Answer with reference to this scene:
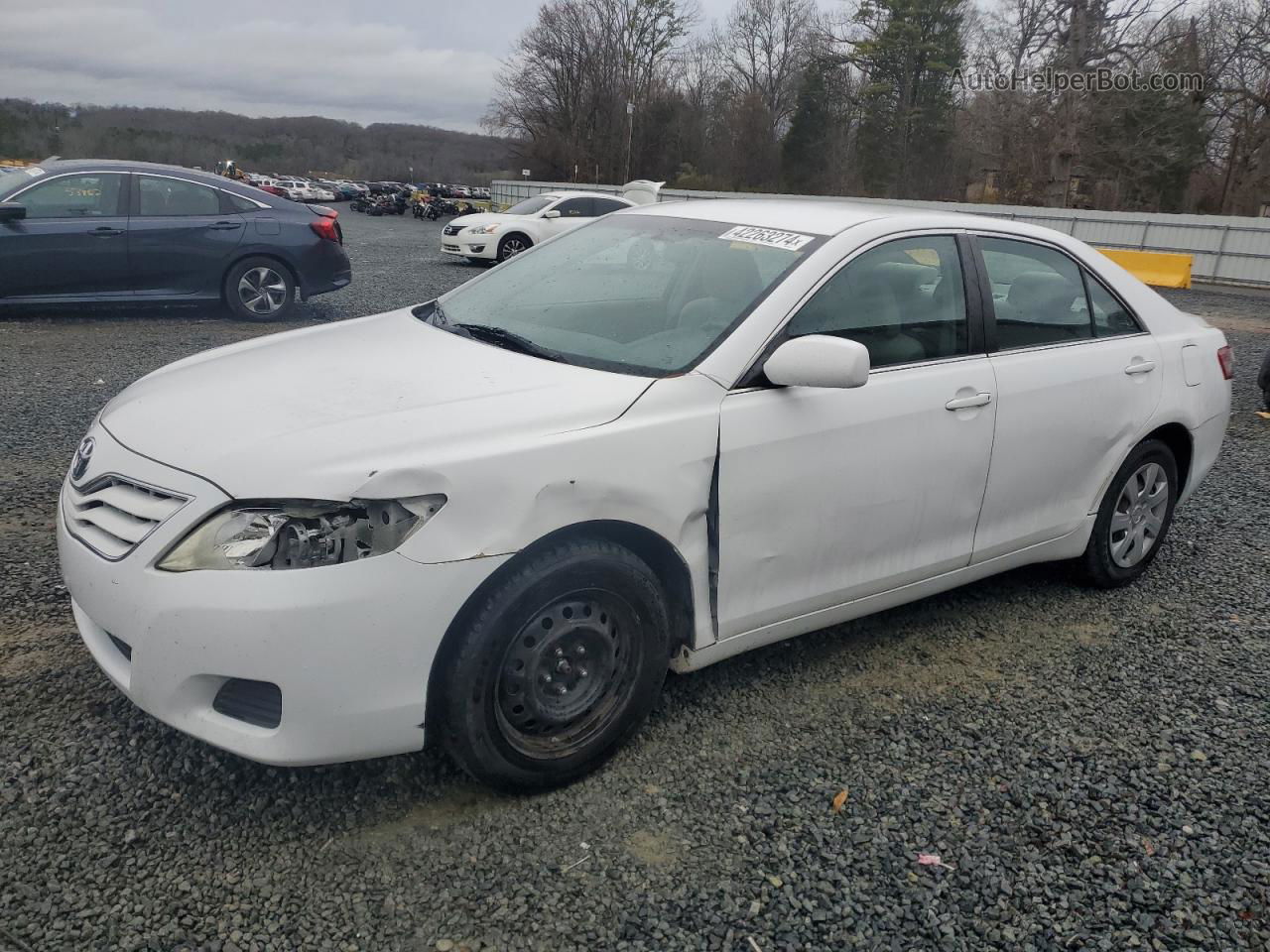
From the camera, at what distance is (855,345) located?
9.07 feet

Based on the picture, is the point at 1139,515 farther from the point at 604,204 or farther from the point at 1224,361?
the point at 604,204

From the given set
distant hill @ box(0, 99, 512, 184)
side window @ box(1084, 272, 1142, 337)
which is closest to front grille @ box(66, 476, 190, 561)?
side window @ box(1084, 272, 1142, 337)

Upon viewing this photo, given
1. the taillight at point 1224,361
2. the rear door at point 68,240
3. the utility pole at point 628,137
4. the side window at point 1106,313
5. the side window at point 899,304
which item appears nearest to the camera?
the side window at point 899,304

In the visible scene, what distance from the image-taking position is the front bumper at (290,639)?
2205 millimetres

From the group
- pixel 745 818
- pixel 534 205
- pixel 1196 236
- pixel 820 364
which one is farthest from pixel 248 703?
pixel 1196 236

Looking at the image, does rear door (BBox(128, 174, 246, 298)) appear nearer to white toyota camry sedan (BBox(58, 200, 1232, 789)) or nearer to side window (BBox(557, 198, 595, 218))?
white toyota camry sedan (BBox(58, 200, 1232, 789))

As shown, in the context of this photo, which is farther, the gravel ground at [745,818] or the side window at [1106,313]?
the side window at [1106,313]

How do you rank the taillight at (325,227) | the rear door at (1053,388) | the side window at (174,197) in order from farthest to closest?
the taillight at (325,227) → the side window at (174,197) → the rear door at (1053,388)

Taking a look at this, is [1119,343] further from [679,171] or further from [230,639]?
[679,171]

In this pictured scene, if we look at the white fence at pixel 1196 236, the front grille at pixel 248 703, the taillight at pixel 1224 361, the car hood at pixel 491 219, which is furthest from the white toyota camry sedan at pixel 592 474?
the white fence at pixel 1196 236

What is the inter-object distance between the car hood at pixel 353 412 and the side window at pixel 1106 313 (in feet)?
Result: 7.35

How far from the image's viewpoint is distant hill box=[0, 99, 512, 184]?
275 ft

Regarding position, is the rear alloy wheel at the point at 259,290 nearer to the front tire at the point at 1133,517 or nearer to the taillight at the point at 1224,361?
the front tire at the point at 1133,517

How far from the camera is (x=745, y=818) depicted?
2.64m
